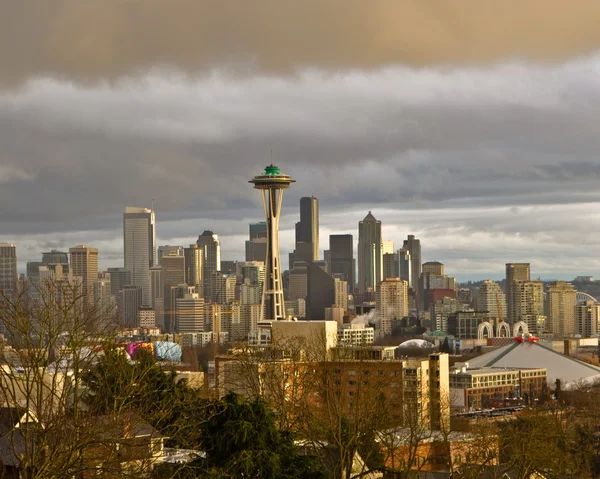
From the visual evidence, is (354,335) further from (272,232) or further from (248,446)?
(248,446)

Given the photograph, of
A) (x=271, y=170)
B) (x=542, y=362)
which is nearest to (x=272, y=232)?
(x=271, y=170)

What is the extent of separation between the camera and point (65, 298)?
18.5 meters

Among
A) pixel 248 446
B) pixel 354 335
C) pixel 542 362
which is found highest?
pixel 354 335

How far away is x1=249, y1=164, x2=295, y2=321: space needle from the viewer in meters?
127

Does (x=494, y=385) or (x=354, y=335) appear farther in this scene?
(x=354, y=335)

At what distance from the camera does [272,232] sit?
129 metres

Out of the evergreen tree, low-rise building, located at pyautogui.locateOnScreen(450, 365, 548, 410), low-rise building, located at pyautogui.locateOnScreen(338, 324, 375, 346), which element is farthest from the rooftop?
the evergreen tree

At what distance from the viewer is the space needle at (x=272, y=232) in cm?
12681

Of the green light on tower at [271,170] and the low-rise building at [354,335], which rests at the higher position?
the green light on tower at [271,170]

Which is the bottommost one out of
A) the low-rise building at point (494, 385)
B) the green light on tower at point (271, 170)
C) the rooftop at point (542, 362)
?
the low-rise building at point (494, 385)

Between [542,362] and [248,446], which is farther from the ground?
[248,446]

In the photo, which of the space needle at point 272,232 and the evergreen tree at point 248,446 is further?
the space needle at point 272,232

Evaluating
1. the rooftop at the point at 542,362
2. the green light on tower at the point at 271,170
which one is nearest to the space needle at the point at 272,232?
the green light on tower at the point at 271,170

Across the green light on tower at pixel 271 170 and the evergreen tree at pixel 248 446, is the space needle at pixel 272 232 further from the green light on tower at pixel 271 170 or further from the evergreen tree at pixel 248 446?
the evergreen tree at pixel 248 446
